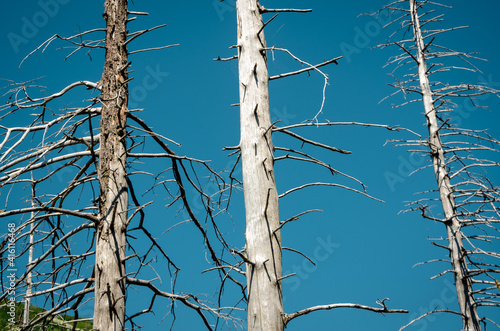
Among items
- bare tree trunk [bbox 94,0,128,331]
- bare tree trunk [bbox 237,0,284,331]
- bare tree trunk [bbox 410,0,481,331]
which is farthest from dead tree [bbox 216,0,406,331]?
bare tree trunk [bbox 410,0,481,331]

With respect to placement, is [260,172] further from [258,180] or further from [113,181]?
[113,181]

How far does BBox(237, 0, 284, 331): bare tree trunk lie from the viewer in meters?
3.74

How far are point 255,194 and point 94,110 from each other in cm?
271

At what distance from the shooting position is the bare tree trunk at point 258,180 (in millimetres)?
3738

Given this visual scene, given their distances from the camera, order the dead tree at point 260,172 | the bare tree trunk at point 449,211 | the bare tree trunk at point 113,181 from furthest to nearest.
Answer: the bare tree trunk at point 449,211
the bare tree trunk at point 113,181
the dead tree at point 260,172

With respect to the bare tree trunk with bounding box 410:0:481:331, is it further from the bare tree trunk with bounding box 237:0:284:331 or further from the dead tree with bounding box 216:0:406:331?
the bare tree trunk with bounding box 237:0:284:331

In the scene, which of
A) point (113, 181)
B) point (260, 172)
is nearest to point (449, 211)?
point (260, 172)

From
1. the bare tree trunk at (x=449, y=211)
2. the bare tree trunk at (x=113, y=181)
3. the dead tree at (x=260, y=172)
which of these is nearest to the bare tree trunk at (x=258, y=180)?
the dead tree at (x=260, y=172)

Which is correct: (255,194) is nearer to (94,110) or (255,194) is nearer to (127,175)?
(127,175)

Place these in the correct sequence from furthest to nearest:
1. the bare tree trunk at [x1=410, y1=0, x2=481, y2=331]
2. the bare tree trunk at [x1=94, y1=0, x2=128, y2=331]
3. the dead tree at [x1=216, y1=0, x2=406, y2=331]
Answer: the bare tree trunk at [x1=410, y1=0, x2=481, y2=331] → the bare tree trunk at [x1=94, y1=0, x2=128, y2=331] → the dead tree at [x1=216, y1=0, x2=406, y2=331]

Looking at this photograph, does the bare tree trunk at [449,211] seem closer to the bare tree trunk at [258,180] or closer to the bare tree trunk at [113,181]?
the bare tree trunk at [258,180]

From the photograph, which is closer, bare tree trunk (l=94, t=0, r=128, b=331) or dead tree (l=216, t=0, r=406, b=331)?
dead tree (l=216, t=0, r=406, b=331)

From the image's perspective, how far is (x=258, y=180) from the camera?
4082mm

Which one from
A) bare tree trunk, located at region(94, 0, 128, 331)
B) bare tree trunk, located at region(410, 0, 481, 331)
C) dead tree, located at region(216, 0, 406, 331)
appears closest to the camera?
dead tree, located at region(216, 0, 406, 331)
